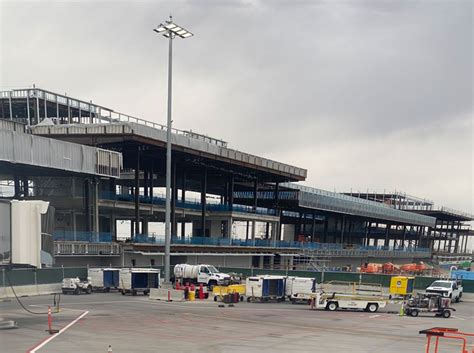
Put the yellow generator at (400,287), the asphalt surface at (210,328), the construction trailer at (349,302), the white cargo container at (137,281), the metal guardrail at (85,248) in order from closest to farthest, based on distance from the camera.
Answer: the asphalt surface at (210,328) → the construction trailer at (349,302) → the yellow generator at (400,287) → the white cargo container at (137,281) → the metal guardrail at (85,248)

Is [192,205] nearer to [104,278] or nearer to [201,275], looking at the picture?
[201,275]

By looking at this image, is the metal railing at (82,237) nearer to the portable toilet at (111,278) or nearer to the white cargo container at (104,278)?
the white cargo container at (104,278)

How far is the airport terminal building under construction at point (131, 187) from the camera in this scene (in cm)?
5559

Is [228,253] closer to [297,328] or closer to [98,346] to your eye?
[297,328]

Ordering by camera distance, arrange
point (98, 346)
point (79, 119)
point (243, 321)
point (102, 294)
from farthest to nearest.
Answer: point (79, 119), point (102, 294), point (243, 321), point (98, 346)

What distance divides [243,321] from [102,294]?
781 inches

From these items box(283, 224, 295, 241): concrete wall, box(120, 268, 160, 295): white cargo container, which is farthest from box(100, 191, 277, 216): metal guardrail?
box(283, 224, 295, 241): concrete wall

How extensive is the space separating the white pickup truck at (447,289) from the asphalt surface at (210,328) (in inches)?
131

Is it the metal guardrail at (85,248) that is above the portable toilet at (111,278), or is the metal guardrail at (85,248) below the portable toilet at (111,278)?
above

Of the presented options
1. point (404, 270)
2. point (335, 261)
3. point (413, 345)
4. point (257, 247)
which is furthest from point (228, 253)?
point (413, 345)

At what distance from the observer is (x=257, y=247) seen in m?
79.5

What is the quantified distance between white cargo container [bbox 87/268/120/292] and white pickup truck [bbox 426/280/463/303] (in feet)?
86.0

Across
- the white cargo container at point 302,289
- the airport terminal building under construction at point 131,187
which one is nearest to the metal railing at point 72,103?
the airport terminal building under construction at point 131,187

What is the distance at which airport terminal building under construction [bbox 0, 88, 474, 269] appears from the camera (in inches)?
2189
